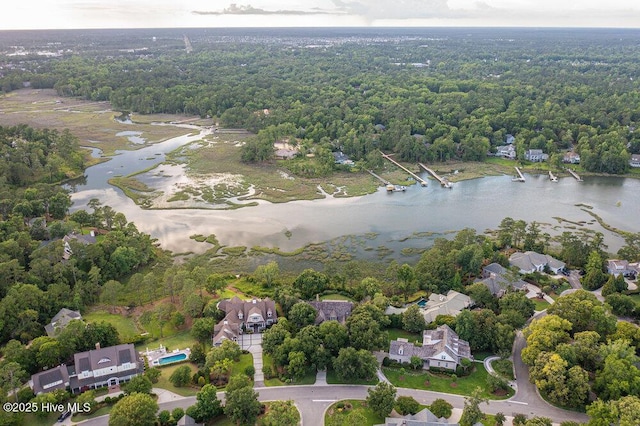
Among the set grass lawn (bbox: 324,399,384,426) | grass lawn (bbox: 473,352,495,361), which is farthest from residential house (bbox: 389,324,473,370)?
grass lawn (bbox: 324,399,384,426)

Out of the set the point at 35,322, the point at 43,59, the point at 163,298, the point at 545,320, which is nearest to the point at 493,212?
the point at 545,320

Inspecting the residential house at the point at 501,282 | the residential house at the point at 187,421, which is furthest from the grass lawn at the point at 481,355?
the residential house at the point at 187,421

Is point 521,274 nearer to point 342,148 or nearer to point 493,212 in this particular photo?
point 493,212

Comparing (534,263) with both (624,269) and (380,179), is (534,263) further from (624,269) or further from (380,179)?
(380,179)

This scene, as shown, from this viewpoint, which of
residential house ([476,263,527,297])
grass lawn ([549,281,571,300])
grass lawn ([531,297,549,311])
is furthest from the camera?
grass lawn ([549,281,571,300])

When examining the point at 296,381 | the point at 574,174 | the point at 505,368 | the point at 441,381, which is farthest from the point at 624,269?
the point at 574,174

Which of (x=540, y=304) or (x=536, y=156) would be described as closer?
(x=540, y=304)

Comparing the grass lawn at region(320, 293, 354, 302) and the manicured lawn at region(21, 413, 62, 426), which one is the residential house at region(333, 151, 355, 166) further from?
the manicured lawn at region(21, 413, 62, 426)
